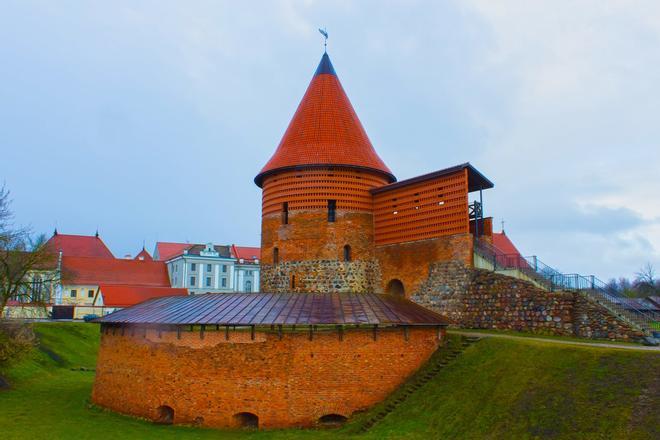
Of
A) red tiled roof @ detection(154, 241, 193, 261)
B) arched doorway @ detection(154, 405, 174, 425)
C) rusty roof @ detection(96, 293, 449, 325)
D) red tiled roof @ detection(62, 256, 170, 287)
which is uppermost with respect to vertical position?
red tiled roof @ detection(154, 241, 193, 261)

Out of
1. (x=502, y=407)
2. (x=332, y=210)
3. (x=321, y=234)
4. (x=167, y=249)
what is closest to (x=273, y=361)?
(x=502, y=407)

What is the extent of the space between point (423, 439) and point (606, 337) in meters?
5.97

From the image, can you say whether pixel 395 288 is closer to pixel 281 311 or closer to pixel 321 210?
pixel 321 210

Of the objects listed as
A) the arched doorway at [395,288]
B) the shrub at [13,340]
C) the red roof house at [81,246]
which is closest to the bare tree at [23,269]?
the shrub at [13,340]

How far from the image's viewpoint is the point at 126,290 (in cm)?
3850

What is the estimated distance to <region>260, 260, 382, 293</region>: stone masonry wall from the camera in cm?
1884

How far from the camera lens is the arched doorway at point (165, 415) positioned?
1262cm

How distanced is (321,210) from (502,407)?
37.0 feet

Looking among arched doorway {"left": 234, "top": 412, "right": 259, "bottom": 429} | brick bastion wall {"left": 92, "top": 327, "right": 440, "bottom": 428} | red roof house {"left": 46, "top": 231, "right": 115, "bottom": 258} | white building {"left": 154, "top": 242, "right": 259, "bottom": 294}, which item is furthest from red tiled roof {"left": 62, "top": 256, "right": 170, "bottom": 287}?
arched doorway {"left": 234, "top": 412, "right": 259, "bottom": 429}

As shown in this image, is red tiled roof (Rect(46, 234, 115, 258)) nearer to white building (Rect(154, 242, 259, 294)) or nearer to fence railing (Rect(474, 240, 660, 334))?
white building (Rect(154, 242, 259, 294))

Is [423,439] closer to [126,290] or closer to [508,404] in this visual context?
[508,404]

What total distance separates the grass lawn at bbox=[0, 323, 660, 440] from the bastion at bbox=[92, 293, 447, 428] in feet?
1.61

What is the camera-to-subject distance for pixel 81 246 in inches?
1981

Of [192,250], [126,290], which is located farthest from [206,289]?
[126,290]
